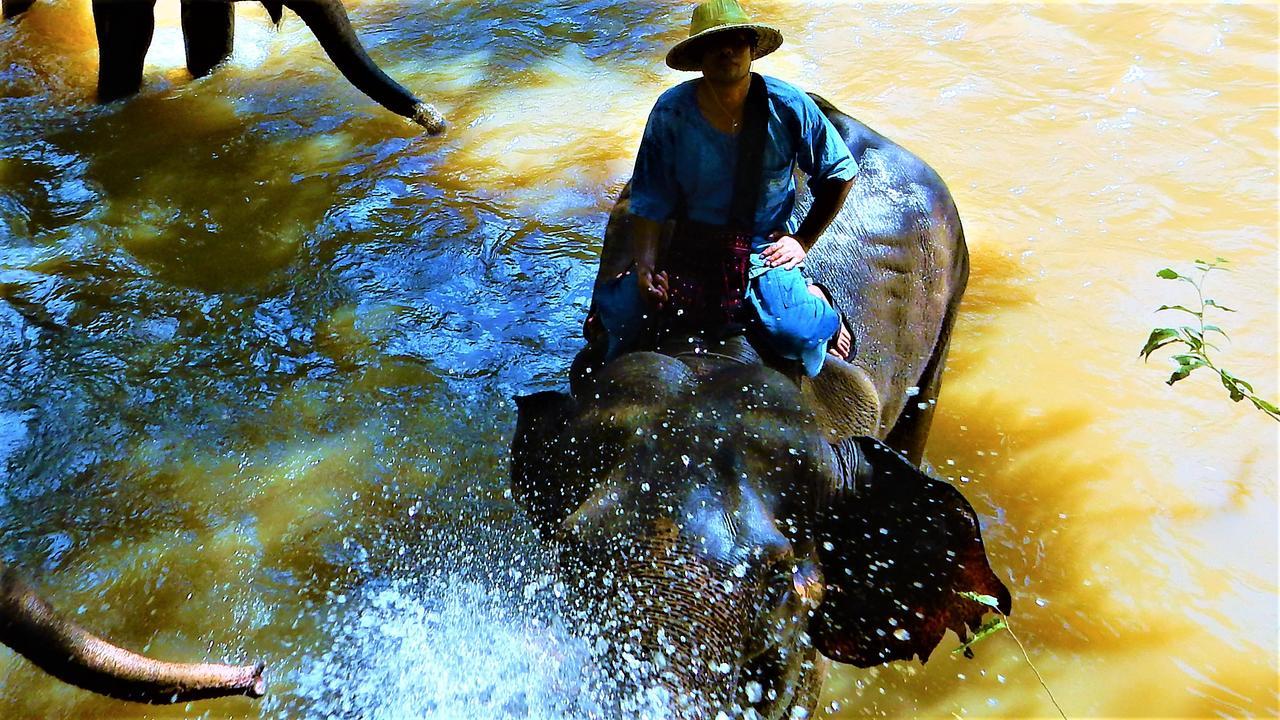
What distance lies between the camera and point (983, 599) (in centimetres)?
250

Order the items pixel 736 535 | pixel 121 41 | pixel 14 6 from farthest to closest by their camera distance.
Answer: pixel 14 6 < pixel 121 41 < pixel 736 535

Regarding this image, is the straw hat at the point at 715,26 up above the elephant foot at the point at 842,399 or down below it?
above

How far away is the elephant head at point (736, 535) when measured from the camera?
2359 millimetres

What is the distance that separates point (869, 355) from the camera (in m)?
3.57

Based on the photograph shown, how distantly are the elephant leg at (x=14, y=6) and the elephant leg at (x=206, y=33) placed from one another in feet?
4.70

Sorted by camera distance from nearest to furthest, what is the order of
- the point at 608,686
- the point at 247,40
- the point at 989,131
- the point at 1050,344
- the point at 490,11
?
the point at 608,686 → the point at 1050,344 → the point at 989,131 → the point at 247,40 → the point at 490,11

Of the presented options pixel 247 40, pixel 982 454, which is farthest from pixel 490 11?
pixel 982 454

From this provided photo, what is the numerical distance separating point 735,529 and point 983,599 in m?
0.63

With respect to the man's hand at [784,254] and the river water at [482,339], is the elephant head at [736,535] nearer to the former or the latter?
the river water at [482,339]

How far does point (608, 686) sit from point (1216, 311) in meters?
3.98

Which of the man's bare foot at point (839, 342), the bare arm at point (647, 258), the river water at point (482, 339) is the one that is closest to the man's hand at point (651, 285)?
the bare arm at point (647, 258)

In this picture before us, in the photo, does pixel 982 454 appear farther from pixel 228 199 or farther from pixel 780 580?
pixel 228 199

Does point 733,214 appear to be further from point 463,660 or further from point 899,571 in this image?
point 463,660

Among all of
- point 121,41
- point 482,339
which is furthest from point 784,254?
point 121,41
